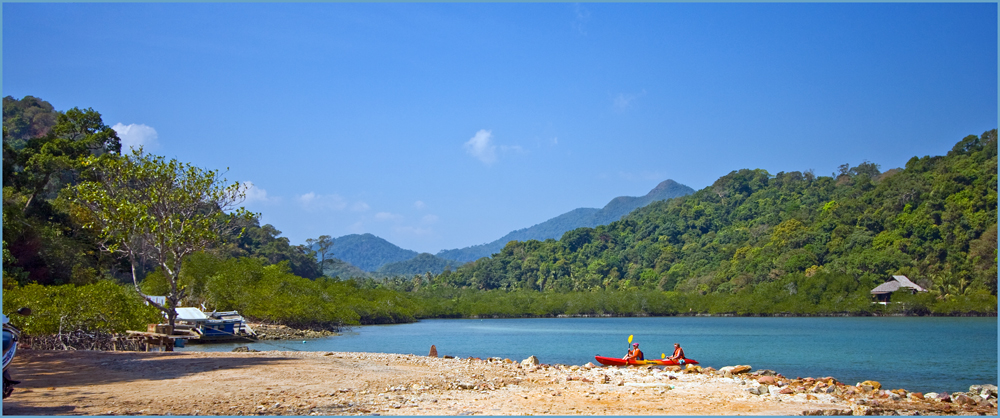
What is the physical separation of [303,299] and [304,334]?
498cm

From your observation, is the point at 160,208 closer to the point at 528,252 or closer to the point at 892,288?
the point at 892,288

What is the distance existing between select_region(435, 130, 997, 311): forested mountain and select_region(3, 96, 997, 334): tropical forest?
0.89 ft

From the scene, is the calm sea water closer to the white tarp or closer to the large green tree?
the white tarp

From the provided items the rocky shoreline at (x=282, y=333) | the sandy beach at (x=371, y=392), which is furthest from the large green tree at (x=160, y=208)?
the rocky shoreline at (x=282, y=333)

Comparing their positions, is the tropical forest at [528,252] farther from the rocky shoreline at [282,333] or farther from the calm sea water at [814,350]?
the calm sea water at [814,350]

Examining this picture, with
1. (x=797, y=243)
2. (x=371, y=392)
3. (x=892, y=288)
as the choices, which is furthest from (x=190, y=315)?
(x=797, y=243)

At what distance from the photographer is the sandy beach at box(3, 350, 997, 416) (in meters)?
9.37

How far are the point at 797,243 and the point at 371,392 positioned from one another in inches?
3417

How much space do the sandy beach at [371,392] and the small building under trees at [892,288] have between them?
212 ft

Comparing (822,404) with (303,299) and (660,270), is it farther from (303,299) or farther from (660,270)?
(660,270)

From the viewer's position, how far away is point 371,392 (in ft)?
36.4

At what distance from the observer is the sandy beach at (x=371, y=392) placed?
9367mm

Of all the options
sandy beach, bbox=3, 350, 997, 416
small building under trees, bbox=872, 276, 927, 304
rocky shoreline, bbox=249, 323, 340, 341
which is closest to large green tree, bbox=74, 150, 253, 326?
sandy beach, bbox=3, 350, 997, 416

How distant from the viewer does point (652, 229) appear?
127 meters
